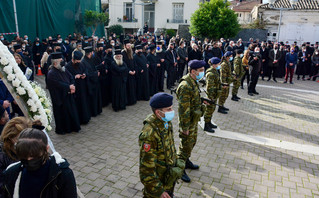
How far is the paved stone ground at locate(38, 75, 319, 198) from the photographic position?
471 centimetres

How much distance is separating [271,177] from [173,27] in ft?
98.4

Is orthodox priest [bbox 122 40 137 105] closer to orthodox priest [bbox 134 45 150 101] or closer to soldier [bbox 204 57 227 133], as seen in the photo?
orthodox priest [bbox 134 45 150 101]

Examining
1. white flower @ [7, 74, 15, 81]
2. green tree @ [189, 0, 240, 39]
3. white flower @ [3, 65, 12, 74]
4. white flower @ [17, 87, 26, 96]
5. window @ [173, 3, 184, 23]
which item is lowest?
white flower @ [17, 87, 26, 96]

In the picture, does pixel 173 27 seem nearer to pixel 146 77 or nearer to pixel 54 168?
pixel 146 77

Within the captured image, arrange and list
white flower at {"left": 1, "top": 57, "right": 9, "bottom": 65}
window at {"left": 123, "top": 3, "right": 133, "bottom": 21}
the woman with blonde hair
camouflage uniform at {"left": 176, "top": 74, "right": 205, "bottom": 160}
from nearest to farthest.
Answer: the woman with blonde hair → white flower at {"left": 1, "top": 57, "right": 9, "bottom": 65} → camouflage uniform at {"left": 176, "top": 74, "right": 205, "bottom": 160} → window at {"left": 123, "top": 3, "right": 133, "bottom": 21}

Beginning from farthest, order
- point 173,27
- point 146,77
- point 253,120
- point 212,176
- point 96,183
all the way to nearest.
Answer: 1. point 173,27
2. point 146,77
3. point 253,120
4. point 212,176
5. point 96,183

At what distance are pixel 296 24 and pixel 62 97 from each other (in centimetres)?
2781

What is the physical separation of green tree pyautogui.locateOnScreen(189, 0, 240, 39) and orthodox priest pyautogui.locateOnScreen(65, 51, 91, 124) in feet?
55.8

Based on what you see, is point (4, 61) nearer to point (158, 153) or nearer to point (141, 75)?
point (158, 153)

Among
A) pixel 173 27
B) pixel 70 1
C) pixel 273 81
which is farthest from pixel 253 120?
pixel 173 27

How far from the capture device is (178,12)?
32969 millimetres

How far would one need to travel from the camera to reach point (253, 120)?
841 centimetres

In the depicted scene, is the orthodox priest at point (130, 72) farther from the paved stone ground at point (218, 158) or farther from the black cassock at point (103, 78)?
the black cassock at point (103, 78)

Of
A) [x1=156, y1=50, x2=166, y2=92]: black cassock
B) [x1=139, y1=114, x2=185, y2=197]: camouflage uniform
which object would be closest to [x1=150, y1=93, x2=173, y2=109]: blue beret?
[x1=139, y1=114, x2=185, y2=197]: camouflage uniform
